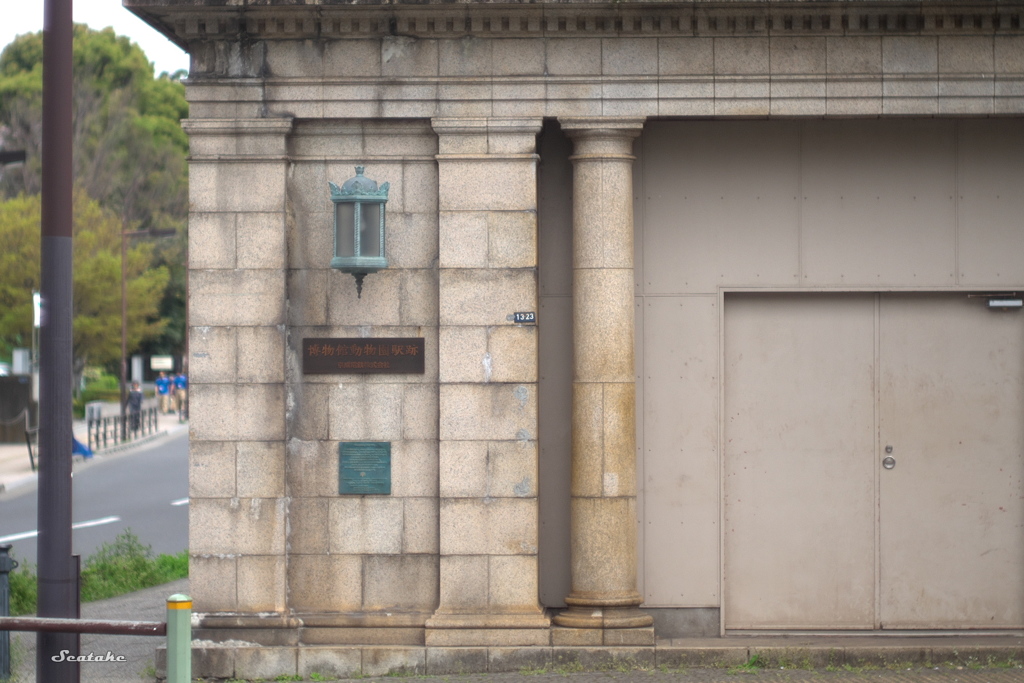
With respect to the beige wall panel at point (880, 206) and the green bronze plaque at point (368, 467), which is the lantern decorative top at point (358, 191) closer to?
the green bronze plaque at point (368, 467)

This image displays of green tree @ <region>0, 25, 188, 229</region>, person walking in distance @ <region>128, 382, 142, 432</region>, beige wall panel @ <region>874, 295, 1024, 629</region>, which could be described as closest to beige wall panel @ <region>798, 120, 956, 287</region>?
beige wall panel @ <region>874, 295, 1024, 629</region>

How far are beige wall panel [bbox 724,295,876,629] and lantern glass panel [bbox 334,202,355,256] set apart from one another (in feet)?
10.5

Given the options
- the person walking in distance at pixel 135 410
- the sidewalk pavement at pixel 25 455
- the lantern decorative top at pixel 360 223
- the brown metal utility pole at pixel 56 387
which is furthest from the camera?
the person walking in distance at pixel 135 410

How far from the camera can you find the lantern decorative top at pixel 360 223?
953cm

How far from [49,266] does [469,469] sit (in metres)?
3.89

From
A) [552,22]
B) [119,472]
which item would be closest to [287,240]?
[552,22]

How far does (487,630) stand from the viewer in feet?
31.4

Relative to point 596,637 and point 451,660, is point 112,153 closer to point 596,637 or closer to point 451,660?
point 451,660

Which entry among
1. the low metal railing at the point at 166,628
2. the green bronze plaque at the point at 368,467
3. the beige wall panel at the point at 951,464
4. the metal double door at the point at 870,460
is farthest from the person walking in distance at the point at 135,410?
the low metal railing at the point at 166,628

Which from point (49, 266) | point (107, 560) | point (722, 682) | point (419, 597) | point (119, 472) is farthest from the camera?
point (119, 472)

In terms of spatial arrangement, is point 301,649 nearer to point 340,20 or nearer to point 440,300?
point 440,300

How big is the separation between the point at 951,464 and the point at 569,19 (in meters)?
4.84

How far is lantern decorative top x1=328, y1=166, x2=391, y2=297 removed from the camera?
9531mm

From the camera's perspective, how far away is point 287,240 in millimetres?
9773
